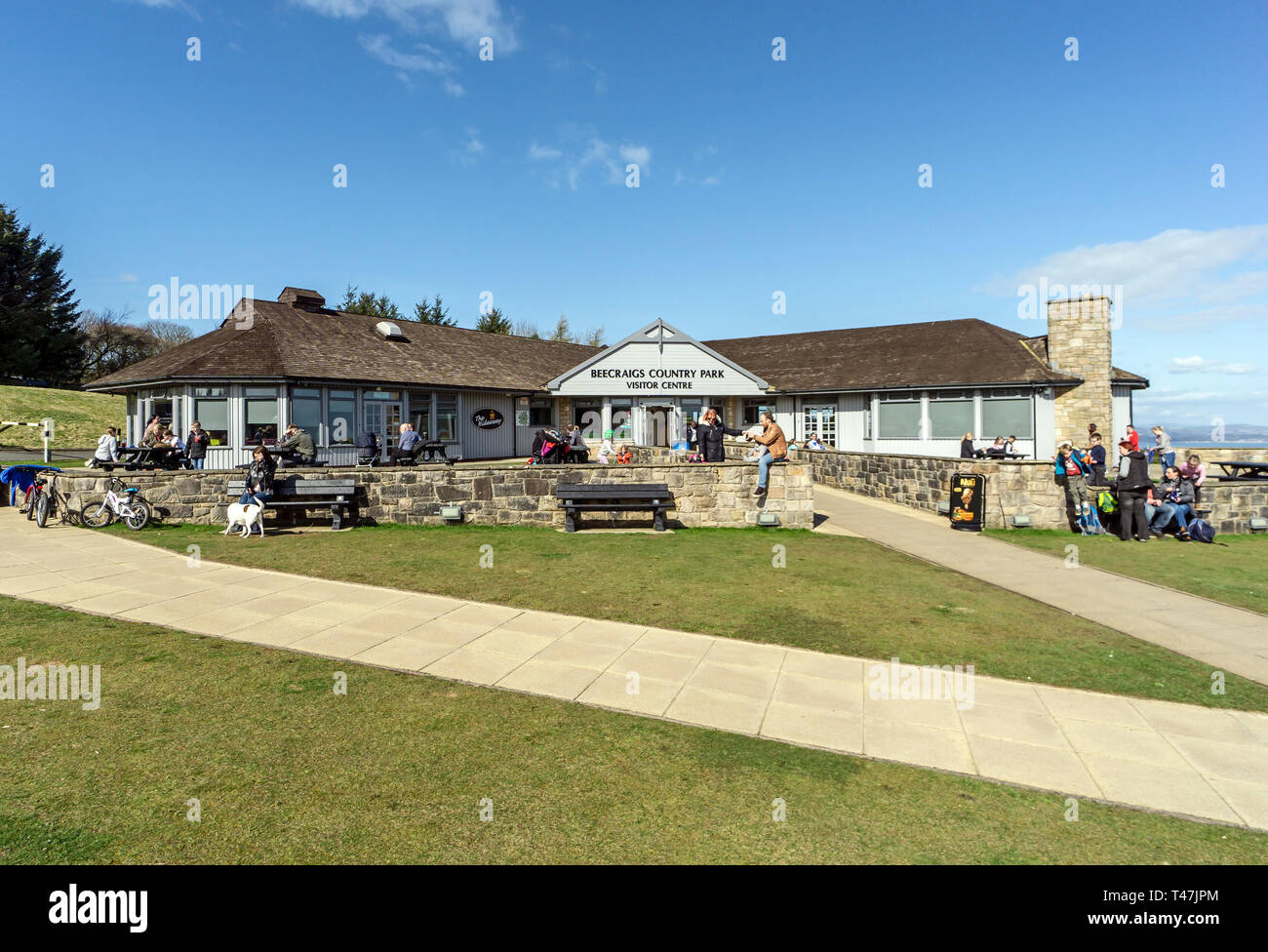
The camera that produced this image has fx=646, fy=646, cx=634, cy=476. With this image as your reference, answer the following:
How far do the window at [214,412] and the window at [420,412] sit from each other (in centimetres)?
682

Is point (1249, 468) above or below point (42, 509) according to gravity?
above

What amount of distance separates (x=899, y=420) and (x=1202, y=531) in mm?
16100

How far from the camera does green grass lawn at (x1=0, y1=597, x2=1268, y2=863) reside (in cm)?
331

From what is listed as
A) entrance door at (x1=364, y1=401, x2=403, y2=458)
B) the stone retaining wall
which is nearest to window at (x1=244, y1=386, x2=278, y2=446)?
entrance door at (x1=364, y1=401, x2=403, y2=458)

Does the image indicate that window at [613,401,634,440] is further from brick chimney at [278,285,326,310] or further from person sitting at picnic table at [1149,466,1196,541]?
person sitting at picnic table at [1149,466,1196,541]

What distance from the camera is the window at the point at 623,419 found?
31234mm

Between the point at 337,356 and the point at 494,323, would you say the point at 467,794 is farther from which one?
the point at 494,323

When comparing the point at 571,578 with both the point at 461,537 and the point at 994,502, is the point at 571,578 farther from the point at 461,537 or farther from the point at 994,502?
the point at 994,502

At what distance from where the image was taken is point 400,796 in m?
3.74

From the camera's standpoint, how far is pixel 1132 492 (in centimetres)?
1341

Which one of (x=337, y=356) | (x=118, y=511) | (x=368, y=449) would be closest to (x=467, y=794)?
(x=118, y=511)

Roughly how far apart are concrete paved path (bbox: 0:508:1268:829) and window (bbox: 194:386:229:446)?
15976 millimetres

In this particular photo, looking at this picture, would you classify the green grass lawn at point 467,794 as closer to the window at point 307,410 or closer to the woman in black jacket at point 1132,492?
the woman in black jacket at point 1132,492

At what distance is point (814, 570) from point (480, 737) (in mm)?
6677
